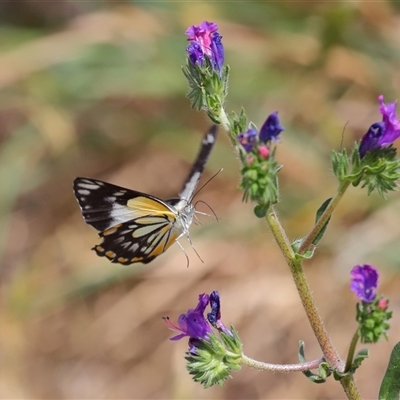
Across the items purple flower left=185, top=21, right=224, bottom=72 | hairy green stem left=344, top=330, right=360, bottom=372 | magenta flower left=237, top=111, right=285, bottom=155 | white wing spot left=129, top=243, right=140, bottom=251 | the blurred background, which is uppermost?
the blurred background

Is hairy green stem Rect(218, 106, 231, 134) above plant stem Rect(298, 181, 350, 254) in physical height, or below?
above

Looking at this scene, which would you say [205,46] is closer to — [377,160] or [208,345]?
[377,160]

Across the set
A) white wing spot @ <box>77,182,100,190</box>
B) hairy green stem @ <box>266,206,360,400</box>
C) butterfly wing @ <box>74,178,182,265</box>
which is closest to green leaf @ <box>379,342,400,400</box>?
hairy green stem @ <box>266,206,360,400</box>

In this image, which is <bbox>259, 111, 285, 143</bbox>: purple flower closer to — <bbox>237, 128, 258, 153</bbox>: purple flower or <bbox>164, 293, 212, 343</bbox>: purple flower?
<bbox>237, 128, 258, 153</bbox>: purple flower

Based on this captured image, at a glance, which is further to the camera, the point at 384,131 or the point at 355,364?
the point at 384,131

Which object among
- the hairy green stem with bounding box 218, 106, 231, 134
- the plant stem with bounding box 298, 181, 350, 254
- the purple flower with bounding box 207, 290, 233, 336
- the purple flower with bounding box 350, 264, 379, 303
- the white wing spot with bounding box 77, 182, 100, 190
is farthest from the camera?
the white wing spot with bounding box 77, 182, 100, 190

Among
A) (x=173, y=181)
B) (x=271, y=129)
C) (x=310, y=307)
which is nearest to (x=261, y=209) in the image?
(x=271, y=129)

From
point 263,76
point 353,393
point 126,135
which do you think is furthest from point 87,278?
point 353,393
